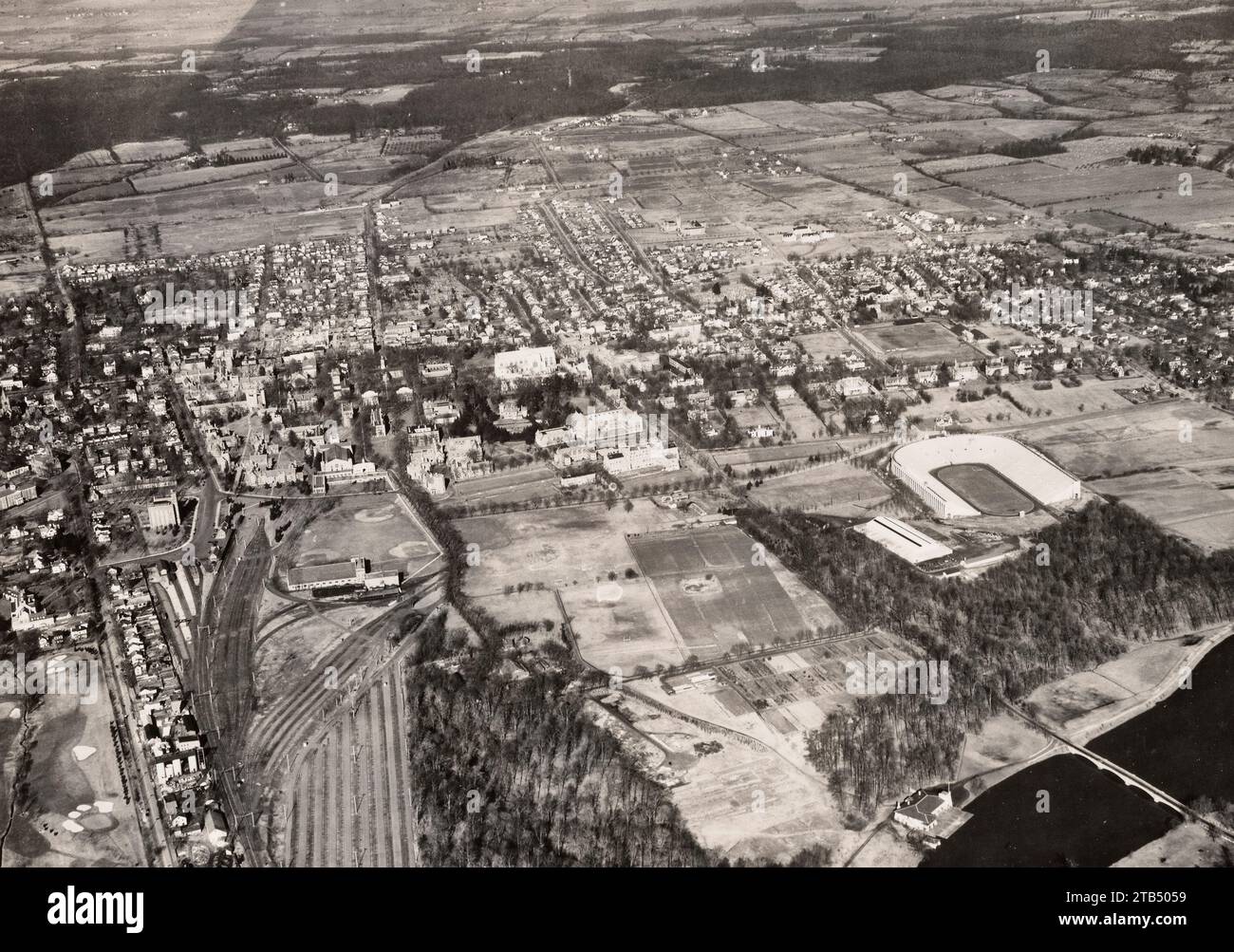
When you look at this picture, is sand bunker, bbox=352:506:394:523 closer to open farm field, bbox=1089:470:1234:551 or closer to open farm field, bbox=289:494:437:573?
open farm field, bbox=289:494:437:573

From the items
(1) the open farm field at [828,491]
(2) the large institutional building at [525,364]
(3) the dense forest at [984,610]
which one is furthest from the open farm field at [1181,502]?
(2) the large institutional building at [525,364]

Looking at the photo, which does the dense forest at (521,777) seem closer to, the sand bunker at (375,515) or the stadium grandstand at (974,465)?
the sand bunker at (375,515)

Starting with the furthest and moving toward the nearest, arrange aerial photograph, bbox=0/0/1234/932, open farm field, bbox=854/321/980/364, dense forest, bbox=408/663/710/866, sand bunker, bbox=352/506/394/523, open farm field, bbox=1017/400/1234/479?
1. open farm field, bbox=854/321/980/364
2. open farm field, bbox=1017/400/1234/479
3. sand bunker, bbox=352/506/394/523
4. aerial photograph, bbox=0/0/1234/932
5. dense forest, bbox=408/663/710/866

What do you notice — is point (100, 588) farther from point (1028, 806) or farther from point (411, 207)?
point (411, 207)

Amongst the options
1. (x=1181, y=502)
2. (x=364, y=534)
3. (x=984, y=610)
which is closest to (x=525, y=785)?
(x=984, y=610)

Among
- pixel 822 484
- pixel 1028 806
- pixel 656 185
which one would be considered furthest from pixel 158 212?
pixel 1028 806

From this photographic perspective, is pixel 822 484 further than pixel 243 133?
No

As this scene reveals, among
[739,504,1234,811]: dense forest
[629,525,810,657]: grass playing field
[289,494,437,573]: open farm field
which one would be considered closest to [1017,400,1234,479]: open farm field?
[739,504,1234,811]: dense forest
